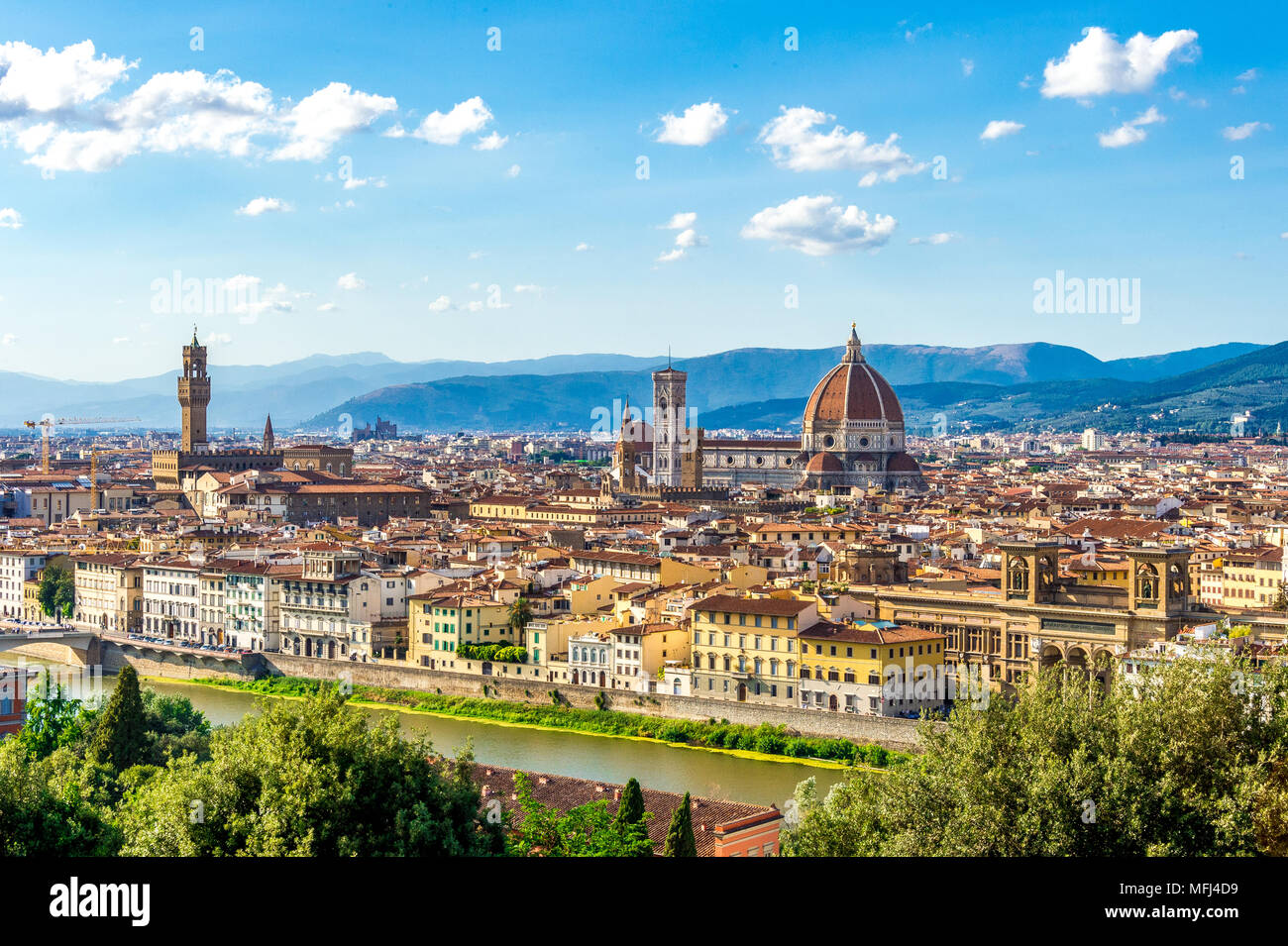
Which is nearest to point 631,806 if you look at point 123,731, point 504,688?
point 123,731

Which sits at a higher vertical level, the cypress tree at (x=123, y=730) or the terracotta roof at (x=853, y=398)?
the terracotta roof at (x=853, y=398)

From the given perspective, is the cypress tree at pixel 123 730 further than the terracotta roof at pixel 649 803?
Yes

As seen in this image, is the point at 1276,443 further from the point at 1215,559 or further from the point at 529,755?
the point at 529,755

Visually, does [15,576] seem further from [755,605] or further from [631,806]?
[631,806]

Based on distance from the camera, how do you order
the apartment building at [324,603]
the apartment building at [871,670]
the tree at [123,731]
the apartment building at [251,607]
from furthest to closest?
the apartment building at [251,607]
the apartment building at [324,603]
the apartment building at [871,670]
the tree at [123,731]

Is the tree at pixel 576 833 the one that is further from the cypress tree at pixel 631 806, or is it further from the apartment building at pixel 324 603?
the apartment building at pixel 324 603

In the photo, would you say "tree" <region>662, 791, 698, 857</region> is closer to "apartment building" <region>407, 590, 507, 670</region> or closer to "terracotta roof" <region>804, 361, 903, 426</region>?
"apartment building" <region>407, 590, 507, 670</region>

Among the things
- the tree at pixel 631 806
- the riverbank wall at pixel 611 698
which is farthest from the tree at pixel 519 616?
the tree at pixel 631 806

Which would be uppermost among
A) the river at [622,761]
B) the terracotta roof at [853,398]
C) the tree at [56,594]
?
the terracotta roof at [853,398]
